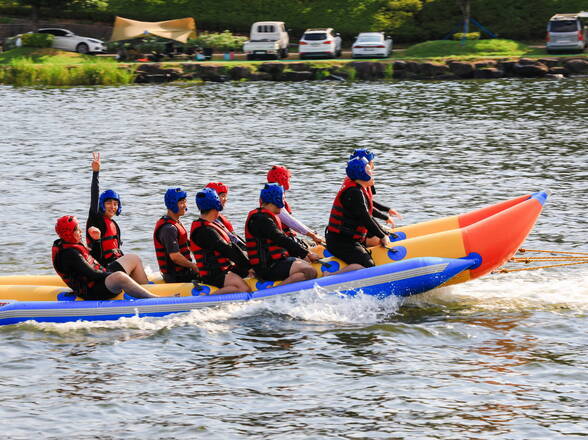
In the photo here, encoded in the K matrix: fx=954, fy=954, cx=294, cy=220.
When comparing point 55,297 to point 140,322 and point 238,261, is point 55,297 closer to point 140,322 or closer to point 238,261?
point 140,322

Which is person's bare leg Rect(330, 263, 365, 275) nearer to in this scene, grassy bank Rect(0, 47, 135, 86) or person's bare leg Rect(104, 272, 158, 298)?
person's bare leg Rect(104, 272, 158, 298)

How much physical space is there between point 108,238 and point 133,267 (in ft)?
1.53

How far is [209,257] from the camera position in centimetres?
1116

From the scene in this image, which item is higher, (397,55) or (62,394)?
(397,55)

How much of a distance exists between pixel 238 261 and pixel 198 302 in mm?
691

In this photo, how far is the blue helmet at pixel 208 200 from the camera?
35.2 feet

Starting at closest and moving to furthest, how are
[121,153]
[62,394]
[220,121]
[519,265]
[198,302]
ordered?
[62,394], [198,302], [519,265], [121,153], [220,121]

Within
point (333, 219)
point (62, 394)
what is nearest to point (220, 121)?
point (333, 219)

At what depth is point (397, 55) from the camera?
1730 inches

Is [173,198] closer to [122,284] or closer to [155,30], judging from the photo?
[122,284]

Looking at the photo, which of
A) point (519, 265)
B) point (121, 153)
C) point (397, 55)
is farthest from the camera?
point (397, 55)

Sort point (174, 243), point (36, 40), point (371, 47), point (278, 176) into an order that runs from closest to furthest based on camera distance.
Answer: point (174, 243) → point (278, 176) → point (371, 47) → point (36, 40)

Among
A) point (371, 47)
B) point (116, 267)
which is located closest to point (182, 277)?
point (116, 267)

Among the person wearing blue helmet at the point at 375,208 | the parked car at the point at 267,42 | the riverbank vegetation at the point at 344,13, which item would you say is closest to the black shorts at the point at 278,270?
the person wearing blue helmet at the point at 375,208
